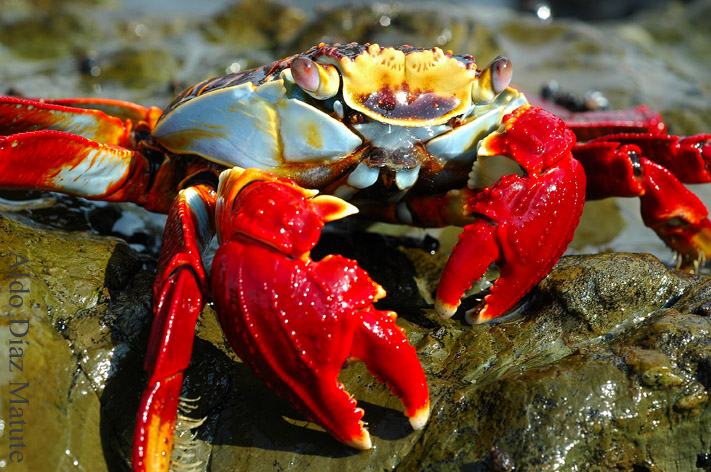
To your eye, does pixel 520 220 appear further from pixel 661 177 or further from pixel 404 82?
pixel 661 177

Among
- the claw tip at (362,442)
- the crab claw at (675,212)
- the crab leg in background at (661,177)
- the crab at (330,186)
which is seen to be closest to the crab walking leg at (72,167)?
the crab at (330,186)

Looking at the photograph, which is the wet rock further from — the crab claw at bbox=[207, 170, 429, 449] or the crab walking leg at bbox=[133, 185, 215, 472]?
the crab claw at bbox=[207, 170, 429, 449]

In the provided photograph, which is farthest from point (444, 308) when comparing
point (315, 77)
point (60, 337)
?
point (60, 337)

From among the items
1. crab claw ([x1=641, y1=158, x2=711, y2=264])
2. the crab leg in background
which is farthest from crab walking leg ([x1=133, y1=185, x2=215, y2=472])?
crab claw ([x1=641, y1=158, x2=711, y2=264])

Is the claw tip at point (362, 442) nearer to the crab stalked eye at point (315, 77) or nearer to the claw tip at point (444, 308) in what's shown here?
the claw tip at point (444, 308)

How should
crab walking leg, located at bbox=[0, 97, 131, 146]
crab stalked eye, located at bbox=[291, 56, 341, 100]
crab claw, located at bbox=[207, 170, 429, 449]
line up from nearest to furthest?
crab claw, located at bbox=[207, 170, 429, 449] < crab stalked eye, located at bbox=[291, 56, 341, 100] < crab walking leg, located at bbox=[0, 97, 131, 146]
